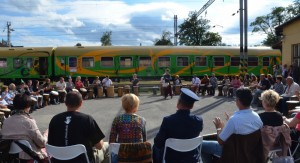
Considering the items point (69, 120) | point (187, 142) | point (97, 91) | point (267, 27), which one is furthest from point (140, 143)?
point (267, 27)

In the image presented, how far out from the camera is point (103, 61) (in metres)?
28.3

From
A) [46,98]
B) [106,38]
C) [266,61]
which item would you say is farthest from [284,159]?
[106,38]

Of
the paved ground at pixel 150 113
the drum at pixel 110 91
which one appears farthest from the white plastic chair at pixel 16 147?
the drum at pixel 110 91

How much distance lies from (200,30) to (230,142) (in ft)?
234

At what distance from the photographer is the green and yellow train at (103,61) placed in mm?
28109

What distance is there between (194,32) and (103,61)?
1891 inches

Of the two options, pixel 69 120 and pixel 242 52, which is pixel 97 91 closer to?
pixel 242 52

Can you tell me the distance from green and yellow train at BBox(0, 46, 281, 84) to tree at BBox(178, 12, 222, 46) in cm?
4479

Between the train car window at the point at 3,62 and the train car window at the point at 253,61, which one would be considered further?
the train car window at the point at 253,61

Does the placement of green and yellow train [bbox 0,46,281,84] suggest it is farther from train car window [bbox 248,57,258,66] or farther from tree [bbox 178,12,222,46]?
tree [bbox 178,12,222,46]

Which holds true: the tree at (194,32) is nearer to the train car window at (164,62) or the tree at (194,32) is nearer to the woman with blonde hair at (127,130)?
the train car window at (164,62)

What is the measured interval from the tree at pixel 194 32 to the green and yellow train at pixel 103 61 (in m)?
44.8

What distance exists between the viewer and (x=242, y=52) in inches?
877

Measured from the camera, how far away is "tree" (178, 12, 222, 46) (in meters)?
73.6
